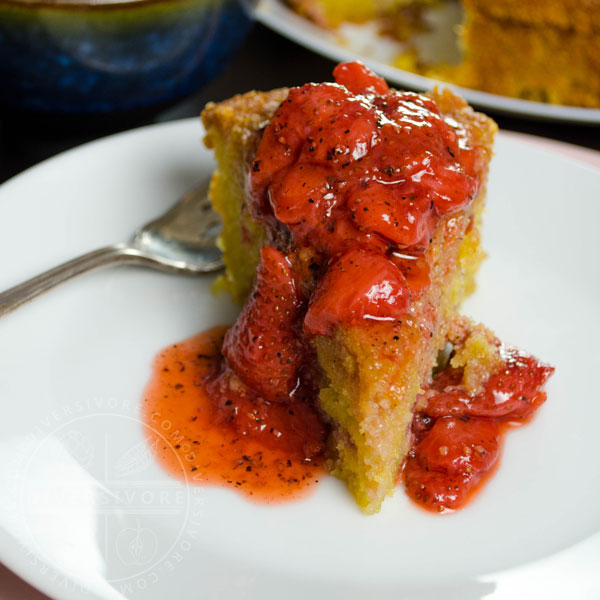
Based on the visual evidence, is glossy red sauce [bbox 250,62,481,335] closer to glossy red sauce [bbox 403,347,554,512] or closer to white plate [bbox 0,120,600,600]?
glossy red sauce [bbox 403,347,554,512]

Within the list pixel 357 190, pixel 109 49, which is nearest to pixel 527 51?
pixel 109 49

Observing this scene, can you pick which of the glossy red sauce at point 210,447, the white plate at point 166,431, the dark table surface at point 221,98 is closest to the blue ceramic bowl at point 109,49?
the dark table surface at point 221,98

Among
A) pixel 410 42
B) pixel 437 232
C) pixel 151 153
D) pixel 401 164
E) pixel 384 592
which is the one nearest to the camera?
pixel 384 592

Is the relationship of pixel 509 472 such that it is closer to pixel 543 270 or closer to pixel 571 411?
pixel 571 411

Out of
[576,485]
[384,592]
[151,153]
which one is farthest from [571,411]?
[151,153]

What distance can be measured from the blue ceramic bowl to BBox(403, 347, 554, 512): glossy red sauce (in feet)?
7.14

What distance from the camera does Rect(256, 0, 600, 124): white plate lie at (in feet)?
14.6

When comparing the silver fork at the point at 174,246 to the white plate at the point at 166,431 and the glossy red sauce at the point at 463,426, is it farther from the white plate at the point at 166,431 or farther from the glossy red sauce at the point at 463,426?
the glossy red sauce at the point at 463,426

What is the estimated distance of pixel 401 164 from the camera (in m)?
2.50

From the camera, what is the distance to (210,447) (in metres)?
2.59

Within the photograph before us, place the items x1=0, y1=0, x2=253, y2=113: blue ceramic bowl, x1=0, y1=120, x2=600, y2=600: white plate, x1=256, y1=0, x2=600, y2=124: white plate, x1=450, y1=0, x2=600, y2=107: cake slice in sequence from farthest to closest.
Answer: x1=450, y1=0, x2=600, y2=107: cake slice
x1=256, y1=0, x2=600, y2=124: white plate
x1=0, y1=0, x2=253, y2=113: blue ceramic bowl
x1=0, y1=120, x2=600, y2=600: white plate

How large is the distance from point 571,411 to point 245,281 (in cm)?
132

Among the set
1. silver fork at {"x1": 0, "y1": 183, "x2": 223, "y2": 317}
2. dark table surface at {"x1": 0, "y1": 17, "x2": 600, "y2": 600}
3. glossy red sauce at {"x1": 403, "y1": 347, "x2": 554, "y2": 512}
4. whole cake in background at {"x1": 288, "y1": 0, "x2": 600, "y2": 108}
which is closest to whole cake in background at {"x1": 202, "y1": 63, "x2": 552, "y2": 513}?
glossy red sauce at {"x1": 403, "y1": 347, "x2": 554, "y2": 512}

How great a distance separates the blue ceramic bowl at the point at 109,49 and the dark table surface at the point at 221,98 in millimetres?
251
